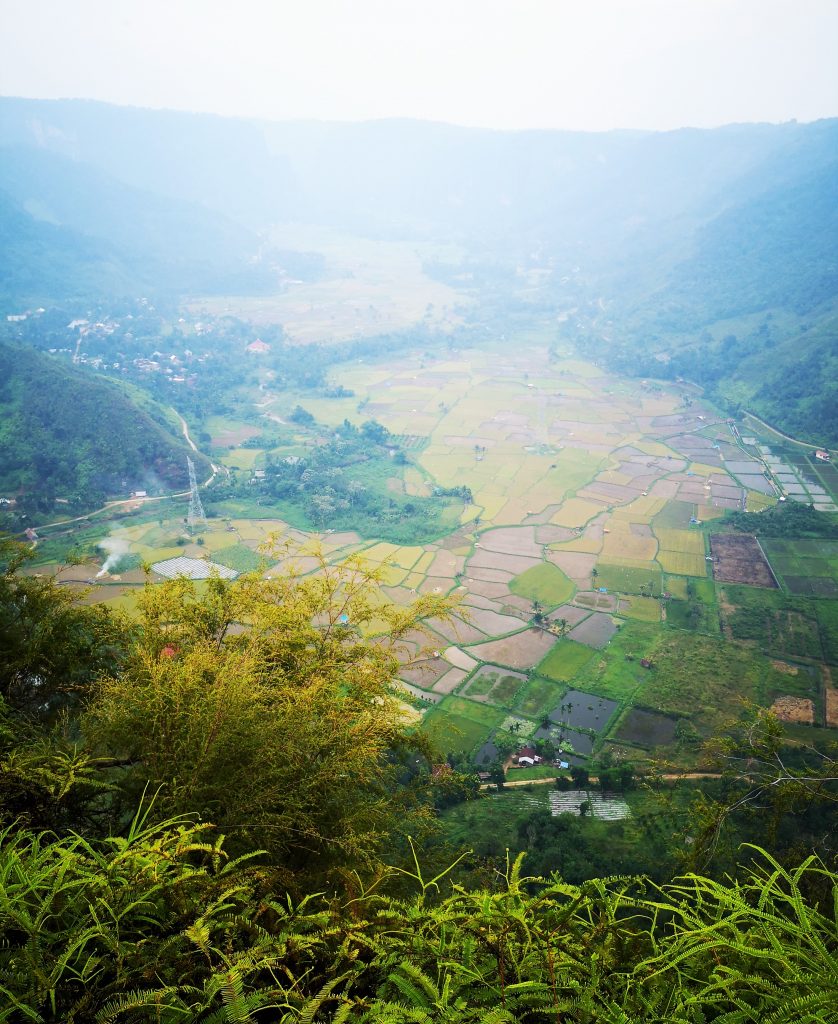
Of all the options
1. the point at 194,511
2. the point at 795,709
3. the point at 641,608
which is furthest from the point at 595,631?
the point at 194,511

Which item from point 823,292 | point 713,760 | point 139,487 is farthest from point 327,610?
point 823,292

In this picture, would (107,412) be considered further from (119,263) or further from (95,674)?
(119,263)

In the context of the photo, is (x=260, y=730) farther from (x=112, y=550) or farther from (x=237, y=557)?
(x=112, y=550)

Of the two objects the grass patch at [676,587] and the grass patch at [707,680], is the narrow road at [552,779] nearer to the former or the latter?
the grass patch at [707,680]

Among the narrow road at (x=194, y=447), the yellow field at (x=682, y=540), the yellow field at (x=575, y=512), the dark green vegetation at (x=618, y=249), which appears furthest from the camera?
the dark green vegetation at (x=618, y=249)

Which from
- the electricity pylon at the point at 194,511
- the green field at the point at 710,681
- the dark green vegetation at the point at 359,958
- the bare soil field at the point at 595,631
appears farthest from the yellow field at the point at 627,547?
the dark green vegetation at the point at 359,958

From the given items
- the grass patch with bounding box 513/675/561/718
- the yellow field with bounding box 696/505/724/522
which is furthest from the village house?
the yellow field with bounding box 696/505/724/522
